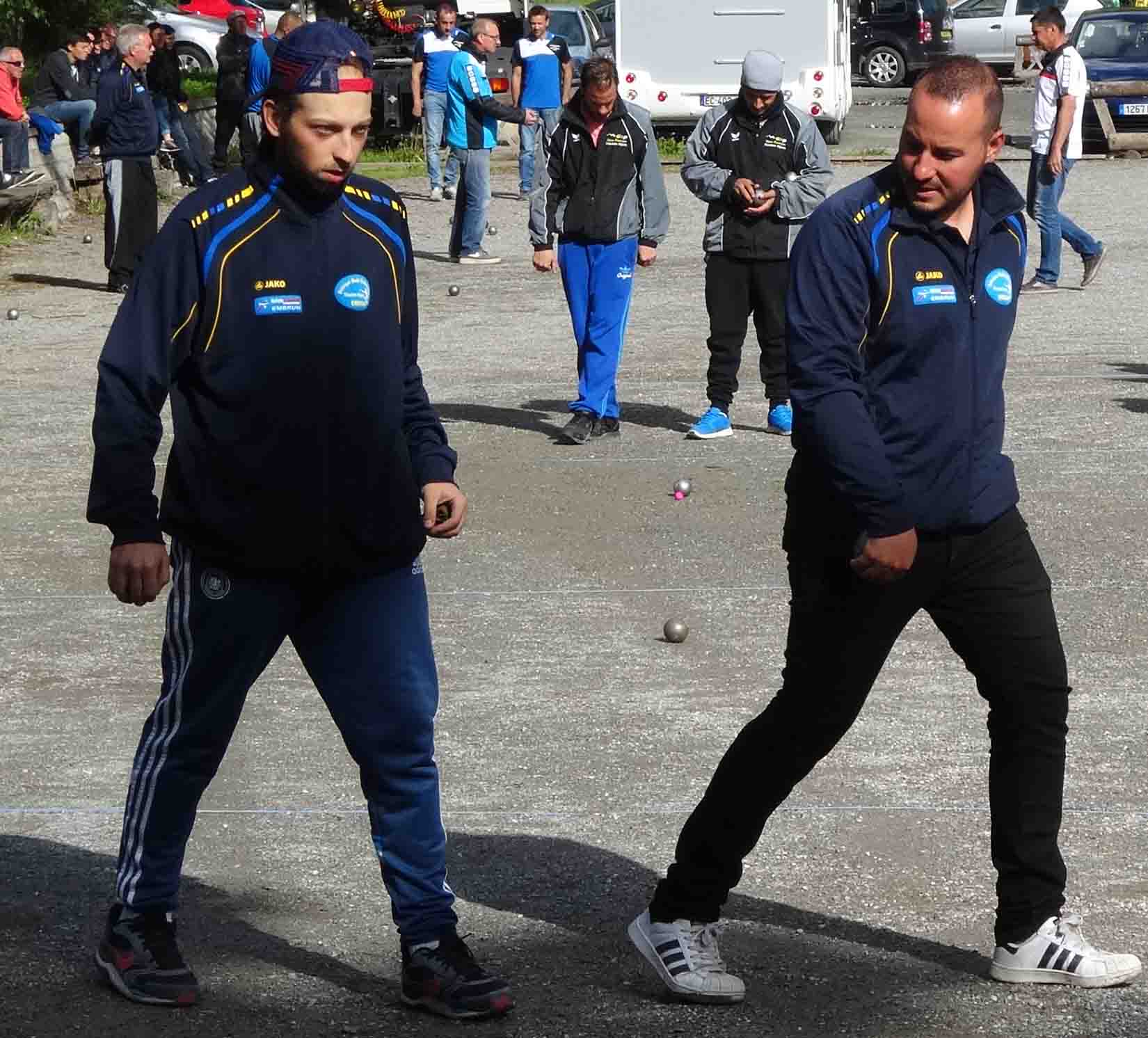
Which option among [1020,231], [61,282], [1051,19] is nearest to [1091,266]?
[1051,19]

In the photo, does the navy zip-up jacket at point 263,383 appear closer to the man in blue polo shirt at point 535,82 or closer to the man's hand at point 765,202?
the man's hand at point 765,202

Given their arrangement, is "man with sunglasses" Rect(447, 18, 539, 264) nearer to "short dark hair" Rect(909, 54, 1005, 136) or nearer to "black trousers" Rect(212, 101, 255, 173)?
"black trousers" Rect(212, 101, 255, 173)

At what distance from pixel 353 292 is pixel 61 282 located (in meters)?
14.0

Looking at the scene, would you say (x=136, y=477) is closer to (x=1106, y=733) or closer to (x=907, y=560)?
(x=907, y=560)

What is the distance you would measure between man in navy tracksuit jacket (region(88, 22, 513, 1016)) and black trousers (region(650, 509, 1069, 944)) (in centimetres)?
61

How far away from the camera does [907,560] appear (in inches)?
156

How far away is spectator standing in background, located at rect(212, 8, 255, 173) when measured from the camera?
902 inches

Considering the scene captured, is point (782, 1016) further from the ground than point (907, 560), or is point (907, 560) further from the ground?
point (907, 560)

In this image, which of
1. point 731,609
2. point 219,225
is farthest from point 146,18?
point 219,225

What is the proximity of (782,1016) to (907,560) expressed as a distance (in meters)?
0.98

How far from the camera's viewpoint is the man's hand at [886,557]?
12.9 ft

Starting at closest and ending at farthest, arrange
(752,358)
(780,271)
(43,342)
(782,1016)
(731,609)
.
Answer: (782,1016), (731,609), (780,271), (752,358), (43,342)

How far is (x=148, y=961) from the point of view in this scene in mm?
4191

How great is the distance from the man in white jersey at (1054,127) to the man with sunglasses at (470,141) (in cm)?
478
